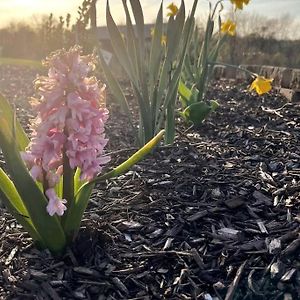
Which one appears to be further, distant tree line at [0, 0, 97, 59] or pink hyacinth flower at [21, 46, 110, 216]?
distant tree line at [0, 0, 97, 59]

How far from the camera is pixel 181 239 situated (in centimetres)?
165

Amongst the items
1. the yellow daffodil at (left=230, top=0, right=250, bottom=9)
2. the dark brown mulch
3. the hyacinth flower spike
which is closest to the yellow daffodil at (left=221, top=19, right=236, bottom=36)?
the yellow daffodil at (left=230, top=0, right=250, bottom=9)

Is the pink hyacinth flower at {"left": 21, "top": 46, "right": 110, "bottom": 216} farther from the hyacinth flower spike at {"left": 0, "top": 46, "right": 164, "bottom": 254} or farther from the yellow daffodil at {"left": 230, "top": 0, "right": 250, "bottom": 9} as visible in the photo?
the yellow daffodil at {"left": 230, "top": 0, "right": 250, "bottom": 9}

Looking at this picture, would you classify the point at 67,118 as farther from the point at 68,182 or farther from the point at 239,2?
the point at 239,2

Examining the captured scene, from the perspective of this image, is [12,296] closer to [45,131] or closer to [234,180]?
[45,131]

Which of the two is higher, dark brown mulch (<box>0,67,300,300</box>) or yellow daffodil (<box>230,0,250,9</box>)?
yellow daffodil (<box>230,0,250,9</box>)

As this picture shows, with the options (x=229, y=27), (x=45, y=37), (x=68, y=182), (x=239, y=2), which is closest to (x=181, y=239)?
(x=68, y=182)

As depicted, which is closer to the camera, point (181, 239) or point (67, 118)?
point (67, 118)

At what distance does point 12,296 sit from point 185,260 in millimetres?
546

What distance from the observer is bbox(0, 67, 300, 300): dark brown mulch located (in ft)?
4.65

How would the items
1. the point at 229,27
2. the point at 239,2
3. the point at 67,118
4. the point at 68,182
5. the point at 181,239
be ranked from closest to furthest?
the point at 67,118 < the point at 68,182 < the point at 181,239 < the point at 239,2 < the point at 229,27

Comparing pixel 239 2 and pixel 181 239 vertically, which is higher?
pixel 239 2

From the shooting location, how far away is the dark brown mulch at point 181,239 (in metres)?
1.42

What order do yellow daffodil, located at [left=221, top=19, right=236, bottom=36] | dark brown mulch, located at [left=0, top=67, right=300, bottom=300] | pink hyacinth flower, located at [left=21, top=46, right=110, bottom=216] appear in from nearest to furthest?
pink hyacinth flower, located at [left=21, top=46, right=110, bottom=216]
dark brown mulch, located at [left=0, top=67, right=300, bottom=300]
yellow daffodil, located at [left=221, top=19, right=236, bottom=36]
